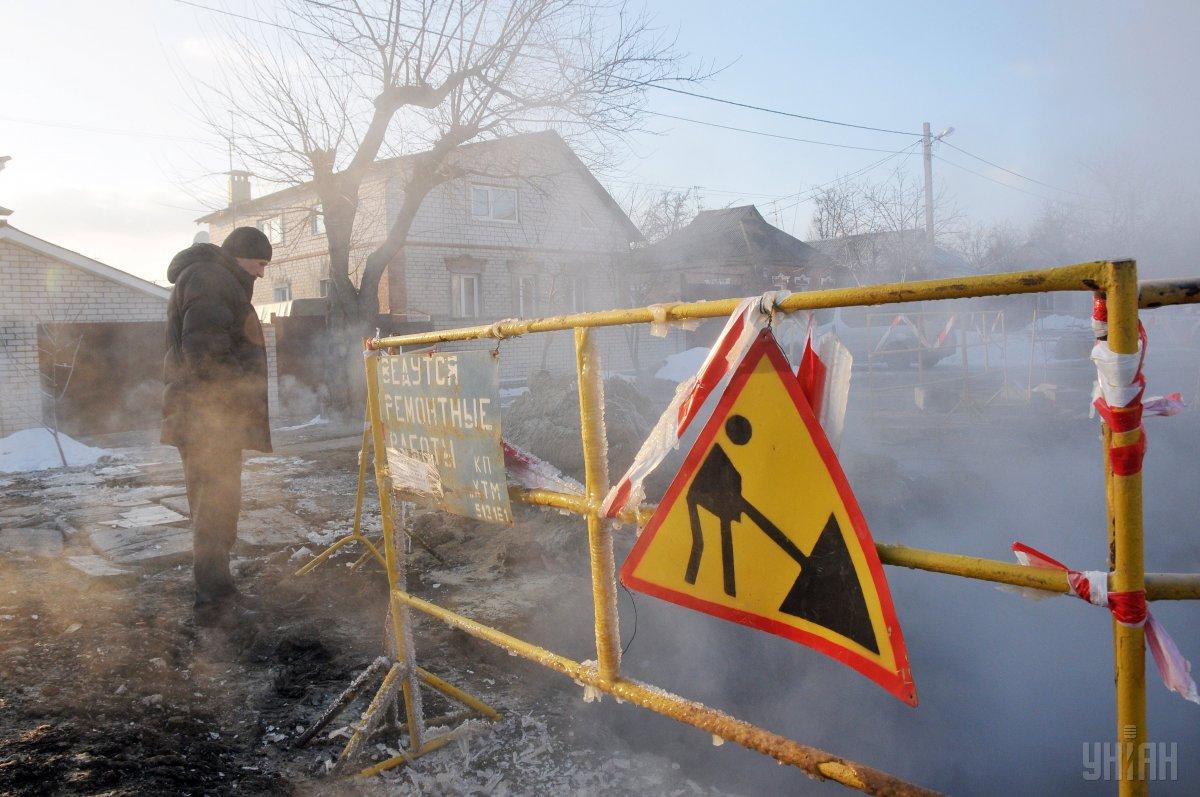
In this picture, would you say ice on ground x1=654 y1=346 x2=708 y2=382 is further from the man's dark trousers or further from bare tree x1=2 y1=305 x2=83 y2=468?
the man's dark trousers

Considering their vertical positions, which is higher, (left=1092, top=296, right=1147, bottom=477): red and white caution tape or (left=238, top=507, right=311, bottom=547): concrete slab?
(left=1092, top=296, right=1147, bottom=477): red and white caution tape

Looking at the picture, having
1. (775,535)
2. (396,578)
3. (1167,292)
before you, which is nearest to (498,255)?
(396,578)

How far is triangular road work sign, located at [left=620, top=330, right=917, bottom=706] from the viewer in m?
1.44

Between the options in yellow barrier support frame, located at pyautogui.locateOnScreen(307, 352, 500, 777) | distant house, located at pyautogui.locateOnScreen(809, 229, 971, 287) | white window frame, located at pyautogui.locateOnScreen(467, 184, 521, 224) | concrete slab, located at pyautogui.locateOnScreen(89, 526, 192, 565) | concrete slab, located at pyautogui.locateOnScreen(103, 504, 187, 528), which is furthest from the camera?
distant house, located at pyautogui.locateOnScreen(809, 229, 971, 287)

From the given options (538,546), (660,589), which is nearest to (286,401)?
(538,546)

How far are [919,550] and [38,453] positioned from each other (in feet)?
39.2

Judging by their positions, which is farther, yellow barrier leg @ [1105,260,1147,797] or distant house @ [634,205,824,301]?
distant house @ [634,205,824,301]

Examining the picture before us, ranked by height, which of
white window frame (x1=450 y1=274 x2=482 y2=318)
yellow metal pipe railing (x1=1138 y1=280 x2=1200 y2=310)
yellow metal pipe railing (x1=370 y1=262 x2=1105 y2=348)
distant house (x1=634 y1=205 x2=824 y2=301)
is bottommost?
yellow metal pipe railing (x1=1138 y1=280 x2=1200 y2=310)

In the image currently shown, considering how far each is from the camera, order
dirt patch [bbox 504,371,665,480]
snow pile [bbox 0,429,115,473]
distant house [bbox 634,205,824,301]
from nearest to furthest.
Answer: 1. dirt patch [bbox 504,371,665,480]
2. snow pile [bbox 0,429,115,473]
3. distant house [bbox 634,205,824,301]

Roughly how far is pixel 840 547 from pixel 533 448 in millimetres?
5993

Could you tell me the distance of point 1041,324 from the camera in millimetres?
30375

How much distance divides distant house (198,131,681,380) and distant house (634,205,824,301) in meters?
1.46

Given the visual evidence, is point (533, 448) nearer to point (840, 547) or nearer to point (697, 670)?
point (697, 670)

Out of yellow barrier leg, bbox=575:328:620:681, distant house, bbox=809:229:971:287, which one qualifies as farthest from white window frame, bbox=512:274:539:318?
yellow barrier leg, bbox=575:328:620:681
